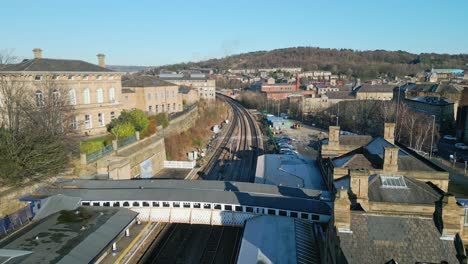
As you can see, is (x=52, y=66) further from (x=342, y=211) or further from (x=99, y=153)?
(x=342, y=211)

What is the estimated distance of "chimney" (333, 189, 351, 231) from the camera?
13.1 m

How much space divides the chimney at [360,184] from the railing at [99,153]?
74.0 feet

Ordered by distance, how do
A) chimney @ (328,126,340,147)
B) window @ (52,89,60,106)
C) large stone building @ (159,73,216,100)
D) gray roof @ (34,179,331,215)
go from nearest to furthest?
gray roof @ (34,179,331,215) < chimney @ (328,126,340,147) < window @ (52,89,60,106) < large stone building @ (159,73,216,100)

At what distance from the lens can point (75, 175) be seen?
29328 millimetres

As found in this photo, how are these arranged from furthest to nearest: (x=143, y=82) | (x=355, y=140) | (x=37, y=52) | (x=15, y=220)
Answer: (x=143, y=82) < (x=37, y=52) < (x=355, y=140) < (x=15, y=220)

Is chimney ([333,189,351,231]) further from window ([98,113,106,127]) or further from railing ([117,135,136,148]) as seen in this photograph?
window ([98,113,106,127])

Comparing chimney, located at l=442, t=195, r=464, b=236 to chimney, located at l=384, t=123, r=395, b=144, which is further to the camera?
chimney, located at l=384, t=123, r=395, b=144

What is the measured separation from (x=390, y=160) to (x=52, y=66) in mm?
33537

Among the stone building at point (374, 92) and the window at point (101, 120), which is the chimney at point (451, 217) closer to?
the window at point (101, 120)

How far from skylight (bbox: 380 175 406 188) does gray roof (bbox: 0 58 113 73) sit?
107 ft

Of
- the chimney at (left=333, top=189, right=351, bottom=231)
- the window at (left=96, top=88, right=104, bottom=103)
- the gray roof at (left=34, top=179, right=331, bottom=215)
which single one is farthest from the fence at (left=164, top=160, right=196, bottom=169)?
the chimney at (left=333, top=189, right=351, bottom=231)

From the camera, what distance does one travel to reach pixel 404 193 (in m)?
17.9

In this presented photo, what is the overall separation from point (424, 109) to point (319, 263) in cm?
5807

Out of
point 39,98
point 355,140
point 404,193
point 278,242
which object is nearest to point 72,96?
point 39,98
